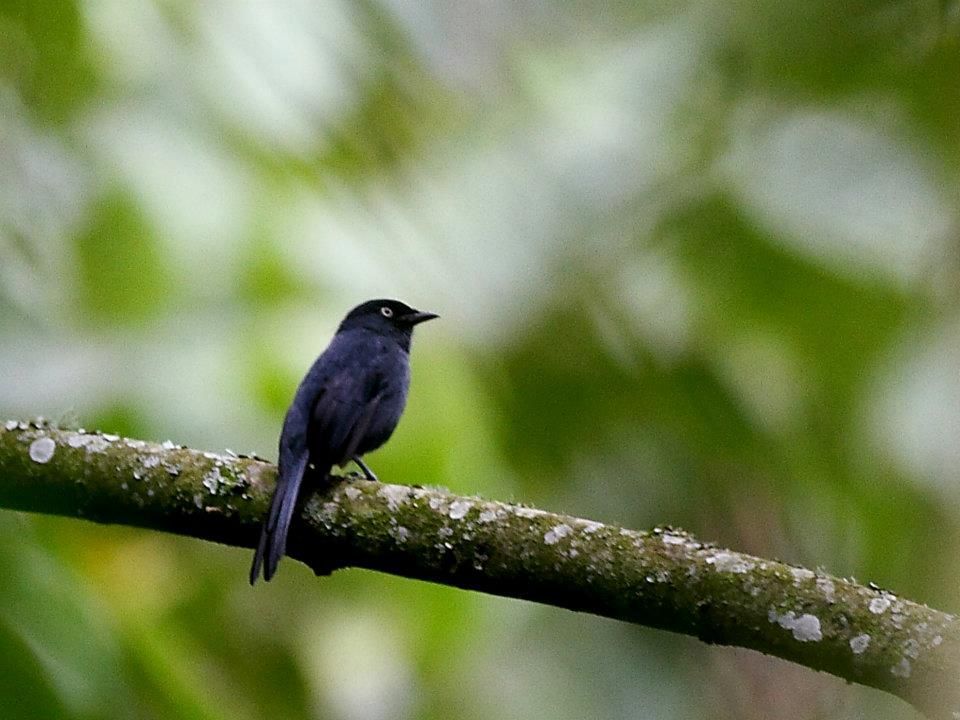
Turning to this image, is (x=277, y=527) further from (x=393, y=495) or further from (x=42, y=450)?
(x=42, y=450)

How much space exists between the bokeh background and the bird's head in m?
0.11

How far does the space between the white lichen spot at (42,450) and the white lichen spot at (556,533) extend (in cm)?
136

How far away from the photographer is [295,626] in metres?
5.28

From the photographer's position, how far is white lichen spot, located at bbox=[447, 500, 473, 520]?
9.53ft

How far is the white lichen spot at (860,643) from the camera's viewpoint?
243 centimetres

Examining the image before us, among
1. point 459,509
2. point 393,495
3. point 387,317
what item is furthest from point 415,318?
point 459,509

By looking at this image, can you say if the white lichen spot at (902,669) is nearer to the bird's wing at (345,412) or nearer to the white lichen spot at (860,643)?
the white lichen spot at (860,643)

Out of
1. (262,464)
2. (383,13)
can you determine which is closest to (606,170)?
(383,13)

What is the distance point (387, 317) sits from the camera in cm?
494

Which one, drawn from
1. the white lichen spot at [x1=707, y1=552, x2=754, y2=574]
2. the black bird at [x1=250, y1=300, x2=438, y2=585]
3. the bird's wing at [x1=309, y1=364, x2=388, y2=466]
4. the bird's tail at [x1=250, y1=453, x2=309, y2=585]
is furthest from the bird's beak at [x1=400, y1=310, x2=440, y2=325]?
the white lichen spot at [x1=707, y1=552, x2=754, y2=574]

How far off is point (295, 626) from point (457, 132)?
2471mm

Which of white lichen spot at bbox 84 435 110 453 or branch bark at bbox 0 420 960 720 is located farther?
white lichen spot at bbox 84 435 110 453

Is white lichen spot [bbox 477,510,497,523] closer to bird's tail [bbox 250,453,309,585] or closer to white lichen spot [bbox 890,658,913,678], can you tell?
bird's tail [bbox 250,453,309,585]

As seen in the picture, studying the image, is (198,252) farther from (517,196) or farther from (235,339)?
(517,196)
